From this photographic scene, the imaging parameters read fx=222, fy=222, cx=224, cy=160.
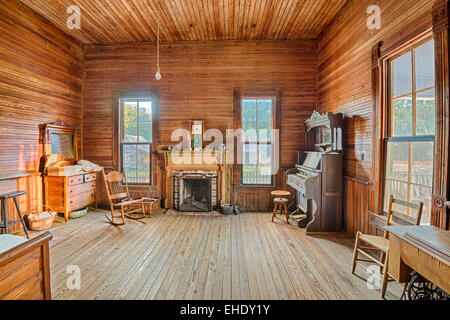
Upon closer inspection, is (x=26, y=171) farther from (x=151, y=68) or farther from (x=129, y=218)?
(x=151, y=68)

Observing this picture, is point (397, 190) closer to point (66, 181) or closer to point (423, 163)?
point (423, 163)

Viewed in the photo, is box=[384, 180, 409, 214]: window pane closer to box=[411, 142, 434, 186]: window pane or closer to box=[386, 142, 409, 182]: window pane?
box=[386, 142, 409, 182]: window pane

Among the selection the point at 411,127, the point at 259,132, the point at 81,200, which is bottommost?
the point at 81,200

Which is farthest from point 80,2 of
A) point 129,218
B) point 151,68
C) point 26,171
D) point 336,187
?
point 336,187

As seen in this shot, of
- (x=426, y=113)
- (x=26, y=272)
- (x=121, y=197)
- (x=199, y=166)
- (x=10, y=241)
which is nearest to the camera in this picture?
(x=26, y=272)

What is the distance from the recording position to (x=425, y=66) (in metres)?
2.40

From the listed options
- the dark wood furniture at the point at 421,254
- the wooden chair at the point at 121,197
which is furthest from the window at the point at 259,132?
the dark wood furniture at the point at 421,254

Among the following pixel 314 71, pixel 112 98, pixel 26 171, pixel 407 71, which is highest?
pixel 314 71

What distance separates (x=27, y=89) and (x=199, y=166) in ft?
11.6

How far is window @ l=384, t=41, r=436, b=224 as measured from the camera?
2352 millimetres

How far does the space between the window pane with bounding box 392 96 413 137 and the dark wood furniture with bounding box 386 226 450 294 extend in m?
1.31

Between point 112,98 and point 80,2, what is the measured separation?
77.0 inches

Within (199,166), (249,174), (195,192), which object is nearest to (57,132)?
(199,166)

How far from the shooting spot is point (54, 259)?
285cm
